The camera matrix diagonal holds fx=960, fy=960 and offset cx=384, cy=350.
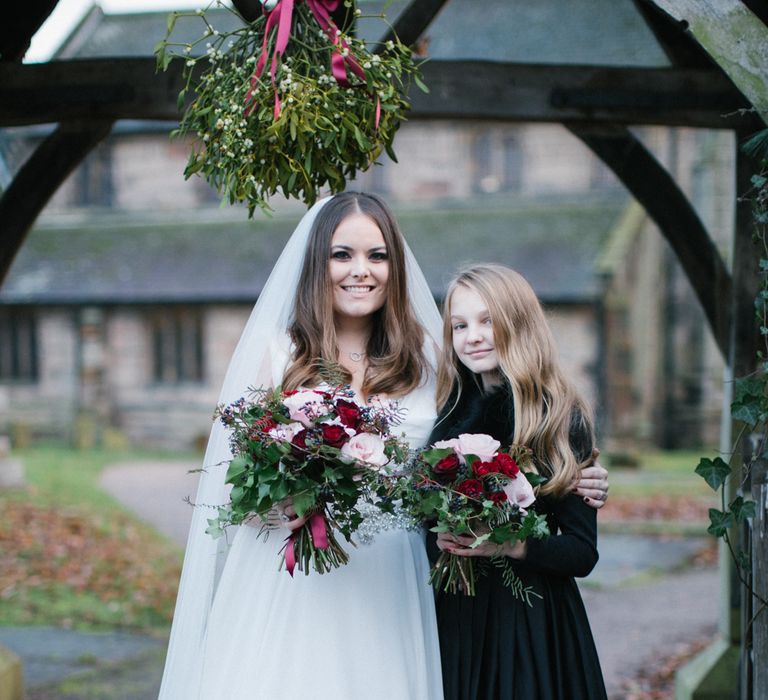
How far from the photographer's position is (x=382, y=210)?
353 cm

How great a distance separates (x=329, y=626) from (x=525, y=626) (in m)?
0.65

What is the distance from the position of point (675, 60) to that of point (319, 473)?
9.60ft

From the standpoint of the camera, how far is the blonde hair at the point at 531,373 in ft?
9.88

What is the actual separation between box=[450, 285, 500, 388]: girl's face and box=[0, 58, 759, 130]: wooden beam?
4.52ft

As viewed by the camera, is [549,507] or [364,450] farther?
[549,507]

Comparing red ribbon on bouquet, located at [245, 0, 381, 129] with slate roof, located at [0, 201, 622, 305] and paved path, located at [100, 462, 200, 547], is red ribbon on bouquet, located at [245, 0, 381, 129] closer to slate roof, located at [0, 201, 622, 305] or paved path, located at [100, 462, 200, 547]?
paved path, located at [100, 462, 200, 547]

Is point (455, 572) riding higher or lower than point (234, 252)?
lower

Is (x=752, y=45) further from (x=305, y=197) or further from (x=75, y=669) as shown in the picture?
(x=75, y=669)

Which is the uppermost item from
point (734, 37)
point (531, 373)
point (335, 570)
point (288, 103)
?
point (734, 37)

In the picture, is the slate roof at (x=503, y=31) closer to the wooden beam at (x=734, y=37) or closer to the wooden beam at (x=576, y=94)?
the wooden beam at (x=576, y=94)

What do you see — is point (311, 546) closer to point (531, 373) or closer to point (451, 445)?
point (451, 445)

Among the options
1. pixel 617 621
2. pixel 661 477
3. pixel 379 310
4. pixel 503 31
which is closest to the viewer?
pixel 379 310

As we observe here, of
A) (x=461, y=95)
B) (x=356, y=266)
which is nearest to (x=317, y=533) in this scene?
(x=356, y=266)

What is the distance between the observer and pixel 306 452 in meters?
2.71
